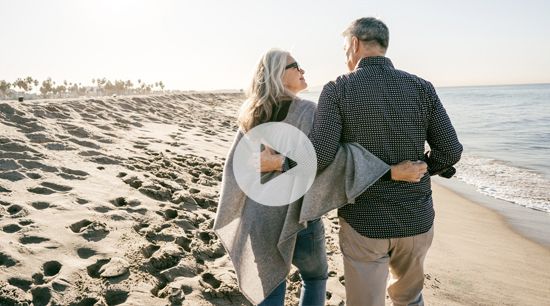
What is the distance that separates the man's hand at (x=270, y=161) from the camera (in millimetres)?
2232

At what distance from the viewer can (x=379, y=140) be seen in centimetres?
218

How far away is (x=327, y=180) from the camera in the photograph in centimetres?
217

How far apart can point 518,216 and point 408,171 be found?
6052 mm

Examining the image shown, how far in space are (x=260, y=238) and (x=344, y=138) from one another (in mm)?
731

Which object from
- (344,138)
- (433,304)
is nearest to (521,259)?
(433,304)

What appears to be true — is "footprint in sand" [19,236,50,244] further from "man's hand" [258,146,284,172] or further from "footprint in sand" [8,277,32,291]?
"man's hand" [258,146,284,172]

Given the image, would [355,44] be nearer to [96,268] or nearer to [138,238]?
[96,268]

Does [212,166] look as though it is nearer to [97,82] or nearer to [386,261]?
[386,261]

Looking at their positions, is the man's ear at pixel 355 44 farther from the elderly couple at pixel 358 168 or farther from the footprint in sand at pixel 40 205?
the footprint in sand at pixel 40 205

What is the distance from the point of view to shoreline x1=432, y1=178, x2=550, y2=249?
6035 mm

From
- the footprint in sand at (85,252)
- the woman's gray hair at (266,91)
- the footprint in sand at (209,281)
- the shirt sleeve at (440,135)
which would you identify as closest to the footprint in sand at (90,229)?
the footprint in sand at (85,252)

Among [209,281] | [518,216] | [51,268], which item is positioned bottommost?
[518,216]

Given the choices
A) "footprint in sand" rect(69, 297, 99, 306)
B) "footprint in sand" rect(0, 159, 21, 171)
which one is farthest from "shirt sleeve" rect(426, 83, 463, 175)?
"footprint in sand" rect(0, 159, 21, 171)
